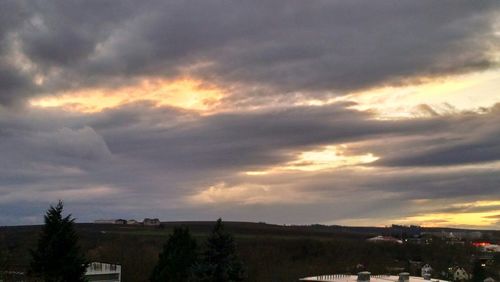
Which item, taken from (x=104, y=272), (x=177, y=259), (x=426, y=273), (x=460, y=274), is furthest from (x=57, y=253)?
(x=460, y=274)

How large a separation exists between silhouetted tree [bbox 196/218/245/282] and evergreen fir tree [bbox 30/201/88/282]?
277 inches

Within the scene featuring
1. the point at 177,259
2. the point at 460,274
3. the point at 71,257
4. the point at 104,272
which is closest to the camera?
the point at 71,257

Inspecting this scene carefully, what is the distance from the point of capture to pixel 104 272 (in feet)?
241

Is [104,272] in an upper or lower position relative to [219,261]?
lower

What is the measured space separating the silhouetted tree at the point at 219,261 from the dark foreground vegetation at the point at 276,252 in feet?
136

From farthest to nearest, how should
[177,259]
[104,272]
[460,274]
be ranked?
[460,274] → [104,272] → [177,259]

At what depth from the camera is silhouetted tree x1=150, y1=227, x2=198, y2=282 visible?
55875mm

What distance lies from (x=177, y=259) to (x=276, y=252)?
62389mm

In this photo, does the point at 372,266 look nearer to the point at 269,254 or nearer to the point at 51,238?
the point at 269,254

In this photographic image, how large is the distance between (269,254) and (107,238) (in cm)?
2833

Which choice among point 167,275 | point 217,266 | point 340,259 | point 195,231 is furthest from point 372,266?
point 217,266

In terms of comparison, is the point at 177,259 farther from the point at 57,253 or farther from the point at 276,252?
the point at 276,252

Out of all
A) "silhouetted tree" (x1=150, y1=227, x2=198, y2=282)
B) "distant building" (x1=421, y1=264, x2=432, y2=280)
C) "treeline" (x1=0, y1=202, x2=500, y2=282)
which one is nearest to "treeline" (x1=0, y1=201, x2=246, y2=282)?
"silhouetted tree" (x1=150, y1=227, x2=198, y2=282)

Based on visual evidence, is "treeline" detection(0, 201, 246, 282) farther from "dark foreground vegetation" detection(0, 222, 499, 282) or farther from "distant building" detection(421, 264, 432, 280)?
"dark foreground vegetation" detection(0, 222, 499, 282)
